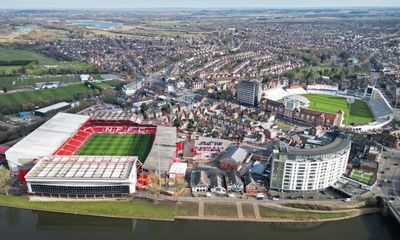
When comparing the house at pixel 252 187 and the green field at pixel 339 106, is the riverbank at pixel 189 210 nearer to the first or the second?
the house at pixel 252 187

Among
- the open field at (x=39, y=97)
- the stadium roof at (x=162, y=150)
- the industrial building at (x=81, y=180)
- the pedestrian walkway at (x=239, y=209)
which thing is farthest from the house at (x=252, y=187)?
the open field at (x=39, y=97)

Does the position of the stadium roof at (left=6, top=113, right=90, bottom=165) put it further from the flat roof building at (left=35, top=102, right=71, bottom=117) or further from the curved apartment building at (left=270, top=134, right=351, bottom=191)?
the curved apartment building at (left=270, top=134, right=351, bottom=191)

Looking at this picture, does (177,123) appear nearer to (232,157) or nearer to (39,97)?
(232,157)

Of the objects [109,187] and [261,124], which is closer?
[109,187]

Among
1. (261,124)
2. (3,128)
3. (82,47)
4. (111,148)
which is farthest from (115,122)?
(82,47)

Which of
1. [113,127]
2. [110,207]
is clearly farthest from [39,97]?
[110,207]

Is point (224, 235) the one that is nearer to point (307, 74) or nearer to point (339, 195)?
point (339, 195)

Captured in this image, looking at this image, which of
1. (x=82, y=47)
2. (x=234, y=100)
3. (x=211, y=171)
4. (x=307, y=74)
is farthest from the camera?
(x=82, y=47)
